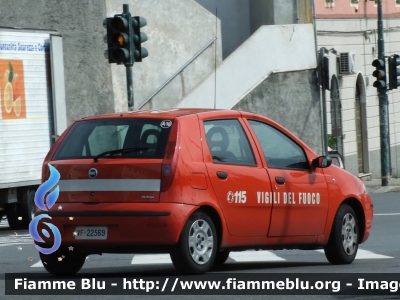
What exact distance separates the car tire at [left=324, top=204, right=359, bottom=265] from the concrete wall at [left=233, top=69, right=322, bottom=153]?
731 inches

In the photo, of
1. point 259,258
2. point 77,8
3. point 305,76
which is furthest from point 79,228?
point 305,76

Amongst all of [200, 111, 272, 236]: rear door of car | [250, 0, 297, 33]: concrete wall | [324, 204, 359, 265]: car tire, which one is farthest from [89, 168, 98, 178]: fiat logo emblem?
[250, 0, 297, 33]: concrete wall

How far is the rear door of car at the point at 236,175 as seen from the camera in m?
10.7

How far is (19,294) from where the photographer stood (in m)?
9.51

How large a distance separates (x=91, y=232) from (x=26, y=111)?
33.3ft

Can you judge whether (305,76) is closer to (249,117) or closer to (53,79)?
(53,79)

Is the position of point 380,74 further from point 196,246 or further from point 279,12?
point 196,246

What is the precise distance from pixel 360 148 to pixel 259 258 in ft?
77.4

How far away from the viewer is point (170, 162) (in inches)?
406

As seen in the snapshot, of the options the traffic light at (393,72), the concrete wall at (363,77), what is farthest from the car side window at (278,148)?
the concrete wall at (363,77)

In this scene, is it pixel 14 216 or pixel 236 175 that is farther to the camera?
pixel 14 216

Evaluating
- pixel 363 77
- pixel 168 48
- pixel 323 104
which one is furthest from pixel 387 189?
pixel 363 77

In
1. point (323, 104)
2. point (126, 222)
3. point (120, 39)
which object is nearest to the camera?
point (126, 222)

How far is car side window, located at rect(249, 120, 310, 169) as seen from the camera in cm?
1145
